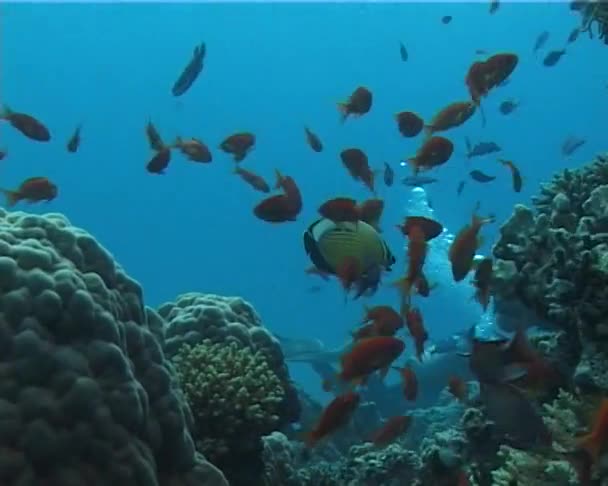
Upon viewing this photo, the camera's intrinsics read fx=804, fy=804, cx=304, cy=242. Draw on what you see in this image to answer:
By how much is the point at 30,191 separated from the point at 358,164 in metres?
3.14

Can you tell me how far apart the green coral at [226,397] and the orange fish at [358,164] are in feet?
6.23

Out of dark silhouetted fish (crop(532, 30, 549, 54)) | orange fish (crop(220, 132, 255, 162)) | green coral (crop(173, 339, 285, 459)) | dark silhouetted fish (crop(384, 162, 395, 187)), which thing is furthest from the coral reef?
dark silhouetted fish (crop(532, 30, 549, 54))

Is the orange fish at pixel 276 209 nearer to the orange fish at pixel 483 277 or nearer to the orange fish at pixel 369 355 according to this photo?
the orange fish at pixel 483 277

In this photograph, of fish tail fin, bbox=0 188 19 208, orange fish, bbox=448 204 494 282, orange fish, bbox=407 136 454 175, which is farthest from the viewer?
fish tail fin, bbox=0 188 19 208

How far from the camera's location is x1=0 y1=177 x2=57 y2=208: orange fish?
7605 mm

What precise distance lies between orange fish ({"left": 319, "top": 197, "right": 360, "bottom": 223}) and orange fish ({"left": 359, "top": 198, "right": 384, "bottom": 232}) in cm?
10

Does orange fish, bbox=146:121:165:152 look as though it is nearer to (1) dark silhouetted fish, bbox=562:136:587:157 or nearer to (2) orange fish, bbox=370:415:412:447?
(2) orange fish, bbox=370:415:412:447

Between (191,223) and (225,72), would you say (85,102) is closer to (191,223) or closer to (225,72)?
(225,72)

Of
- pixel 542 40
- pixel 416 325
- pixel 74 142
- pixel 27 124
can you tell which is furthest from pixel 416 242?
pixel 542 40

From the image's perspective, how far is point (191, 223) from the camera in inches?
3925

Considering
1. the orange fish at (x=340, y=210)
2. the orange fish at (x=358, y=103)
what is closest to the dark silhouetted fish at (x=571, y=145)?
the orange fish at (x=358, y=103)

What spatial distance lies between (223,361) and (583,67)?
75.8 metres

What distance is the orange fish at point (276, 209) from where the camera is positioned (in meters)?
6.44

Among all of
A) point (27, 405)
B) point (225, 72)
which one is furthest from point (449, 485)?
point (225, 72)
